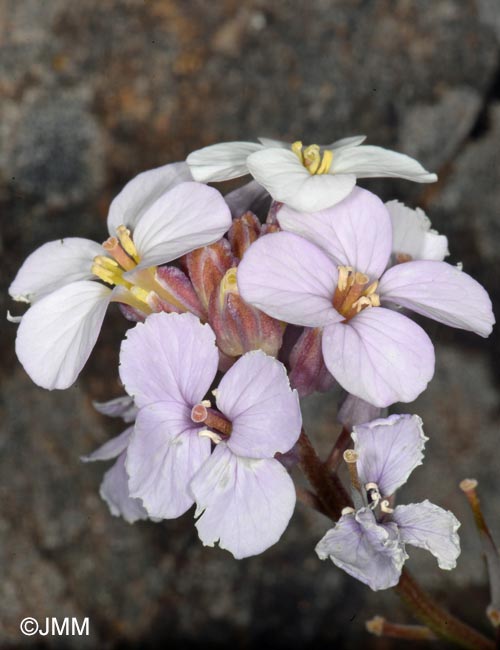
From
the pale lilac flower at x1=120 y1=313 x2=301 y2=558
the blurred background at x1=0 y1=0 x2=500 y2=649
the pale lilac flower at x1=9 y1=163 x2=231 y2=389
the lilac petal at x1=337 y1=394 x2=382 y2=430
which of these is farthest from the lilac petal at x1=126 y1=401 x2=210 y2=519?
the blurred background at x1=0 y1=0 x2=500 y2=649

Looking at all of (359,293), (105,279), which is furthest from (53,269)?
(359,293)

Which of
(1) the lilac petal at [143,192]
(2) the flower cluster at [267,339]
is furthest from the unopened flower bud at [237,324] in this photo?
(1) the lilac petal at [143,192]

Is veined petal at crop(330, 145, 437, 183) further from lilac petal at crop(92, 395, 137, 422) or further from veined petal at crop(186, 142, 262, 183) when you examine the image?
lilac petal at crop(92, 395, 137, 422)

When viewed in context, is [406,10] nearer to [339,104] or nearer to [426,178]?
[339,104]

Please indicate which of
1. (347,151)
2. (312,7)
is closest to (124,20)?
(312,7)

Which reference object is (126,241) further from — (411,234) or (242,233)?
(411,234)

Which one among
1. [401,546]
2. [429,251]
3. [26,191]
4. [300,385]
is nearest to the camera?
[401,546]

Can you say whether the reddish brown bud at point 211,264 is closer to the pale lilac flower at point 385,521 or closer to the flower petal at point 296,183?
the flower petal at point 296,183

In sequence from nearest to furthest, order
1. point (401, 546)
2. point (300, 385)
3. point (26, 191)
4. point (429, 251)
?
point (401, 546)
point (300, 385)
point (429, 251)
point (26, 191)
